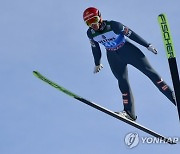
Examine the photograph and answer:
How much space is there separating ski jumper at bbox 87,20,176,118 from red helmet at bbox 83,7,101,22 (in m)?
0.40

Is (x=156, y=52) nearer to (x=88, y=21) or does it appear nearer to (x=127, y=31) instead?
(x=127, y=31)

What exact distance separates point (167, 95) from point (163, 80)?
0.47 m

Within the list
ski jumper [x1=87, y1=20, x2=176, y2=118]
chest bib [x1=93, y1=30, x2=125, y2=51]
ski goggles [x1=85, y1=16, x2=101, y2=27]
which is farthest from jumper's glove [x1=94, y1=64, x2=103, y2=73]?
ski goggles [x1=85, y1=16, x2=101, y2=27]

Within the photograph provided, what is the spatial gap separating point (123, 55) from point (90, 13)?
1728 millimetres

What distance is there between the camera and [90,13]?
56.2 feet

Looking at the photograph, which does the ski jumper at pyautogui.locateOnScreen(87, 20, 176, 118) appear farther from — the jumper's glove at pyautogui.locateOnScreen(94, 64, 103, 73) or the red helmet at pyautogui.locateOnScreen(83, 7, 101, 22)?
the red helmet at pyautogui.locateOnScreen(83, 7, 101, 22)

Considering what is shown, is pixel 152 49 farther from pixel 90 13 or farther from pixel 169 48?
pixel 90 13

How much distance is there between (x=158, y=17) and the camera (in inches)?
617

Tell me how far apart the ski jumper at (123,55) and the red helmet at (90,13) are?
1.33ft

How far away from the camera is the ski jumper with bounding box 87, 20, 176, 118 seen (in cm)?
1733

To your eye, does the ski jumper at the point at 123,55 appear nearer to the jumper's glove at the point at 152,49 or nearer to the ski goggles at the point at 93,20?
the jumper's glove at the point at 152,49

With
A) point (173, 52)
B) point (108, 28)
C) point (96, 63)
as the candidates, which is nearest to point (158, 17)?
point (173, 52)

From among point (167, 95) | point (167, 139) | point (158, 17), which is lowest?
point (167, 139)

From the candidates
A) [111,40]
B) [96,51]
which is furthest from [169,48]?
[96,51]
